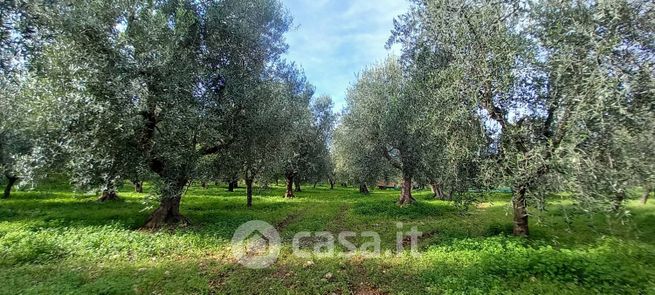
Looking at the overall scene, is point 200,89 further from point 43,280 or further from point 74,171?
point 43,280

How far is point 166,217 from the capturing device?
16.8 meters

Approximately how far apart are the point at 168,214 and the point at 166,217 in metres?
0.18

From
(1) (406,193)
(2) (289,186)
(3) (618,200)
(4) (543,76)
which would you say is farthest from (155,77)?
(2) (289,186)

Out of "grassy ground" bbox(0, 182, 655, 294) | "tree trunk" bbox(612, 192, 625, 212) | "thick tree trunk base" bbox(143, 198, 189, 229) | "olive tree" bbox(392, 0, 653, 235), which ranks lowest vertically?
"grassy ground" bbox(0, 182, 655, 294)

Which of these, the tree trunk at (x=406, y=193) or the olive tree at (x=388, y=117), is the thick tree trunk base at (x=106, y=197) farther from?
the tree trunk at (x=406, y=193)

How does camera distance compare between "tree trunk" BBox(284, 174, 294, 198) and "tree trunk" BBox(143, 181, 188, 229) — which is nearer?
"tree trunk" BBox(143, 181, 188, 229)

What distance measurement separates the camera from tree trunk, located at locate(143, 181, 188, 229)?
1611 centimetres

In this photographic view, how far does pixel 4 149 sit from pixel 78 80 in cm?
2532

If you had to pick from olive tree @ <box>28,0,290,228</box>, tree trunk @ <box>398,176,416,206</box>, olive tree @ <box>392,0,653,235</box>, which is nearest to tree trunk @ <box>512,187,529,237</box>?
olive tree @ <box>392,0,653,235</box>

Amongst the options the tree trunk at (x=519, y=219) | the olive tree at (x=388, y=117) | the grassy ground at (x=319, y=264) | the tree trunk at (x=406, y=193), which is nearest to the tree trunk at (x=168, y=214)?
the grassy ground at (x=319, y=264)

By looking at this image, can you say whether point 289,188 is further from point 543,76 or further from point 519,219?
point 543,76

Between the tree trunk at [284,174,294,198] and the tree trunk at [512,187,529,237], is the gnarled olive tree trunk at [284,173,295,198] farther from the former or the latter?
the tree trunk at [512,187,529,237]

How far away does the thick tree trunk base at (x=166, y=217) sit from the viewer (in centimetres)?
1638

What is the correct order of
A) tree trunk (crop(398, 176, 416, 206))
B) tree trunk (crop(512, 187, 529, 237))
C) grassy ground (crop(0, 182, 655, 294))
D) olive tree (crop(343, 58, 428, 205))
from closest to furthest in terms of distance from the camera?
grassy ground (crop(0, 182, 655, 294)) < tree trunk (crop(512, 187, 529, 237)) < olive tree (crop(343, 58, 428, 205)) < tree trunk (crop(398, 176, 416, 206))
